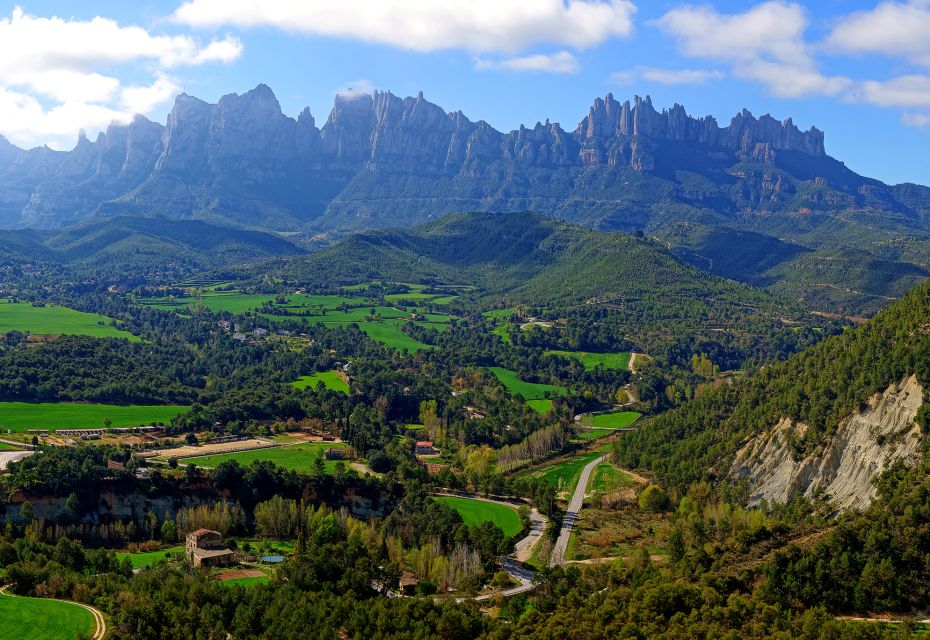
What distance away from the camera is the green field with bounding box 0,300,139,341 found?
165 meters

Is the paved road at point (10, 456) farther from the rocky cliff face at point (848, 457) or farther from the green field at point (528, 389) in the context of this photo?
the green field at point (528, 389)

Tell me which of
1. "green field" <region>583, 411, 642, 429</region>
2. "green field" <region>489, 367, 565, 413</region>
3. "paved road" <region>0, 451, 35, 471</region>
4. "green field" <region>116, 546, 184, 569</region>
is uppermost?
"green field" <region>489, 367, 565, 413</region>

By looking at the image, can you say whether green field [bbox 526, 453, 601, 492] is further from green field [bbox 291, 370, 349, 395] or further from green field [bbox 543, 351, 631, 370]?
green field [bbox 543, 351, 631, 370]

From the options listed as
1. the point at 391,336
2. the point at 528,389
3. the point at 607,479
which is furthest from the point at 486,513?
the point at 391,336

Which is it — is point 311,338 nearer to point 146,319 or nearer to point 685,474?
point 146,319

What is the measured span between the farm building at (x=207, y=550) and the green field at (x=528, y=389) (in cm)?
7011

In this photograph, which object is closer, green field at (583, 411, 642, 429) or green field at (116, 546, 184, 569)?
green field at (116, 546, 184, 569)

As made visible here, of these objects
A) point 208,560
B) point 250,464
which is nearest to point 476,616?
point 208,560

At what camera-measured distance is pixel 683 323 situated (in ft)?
636

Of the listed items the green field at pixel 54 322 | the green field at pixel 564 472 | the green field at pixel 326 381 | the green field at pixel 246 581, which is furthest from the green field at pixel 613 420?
the green field at pixel 54 322

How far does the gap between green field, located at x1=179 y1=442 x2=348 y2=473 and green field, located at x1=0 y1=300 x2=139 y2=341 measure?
77.1 meters

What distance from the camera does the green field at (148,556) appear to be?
2653 inches

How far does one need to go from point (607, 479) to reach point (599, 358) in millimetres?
73956

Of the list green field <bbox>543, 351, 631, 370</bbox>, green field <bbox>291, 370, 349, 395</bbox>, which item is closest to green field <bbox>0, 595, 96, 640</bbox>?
green field <bbox>291, 370, 349, 395</bbox>
